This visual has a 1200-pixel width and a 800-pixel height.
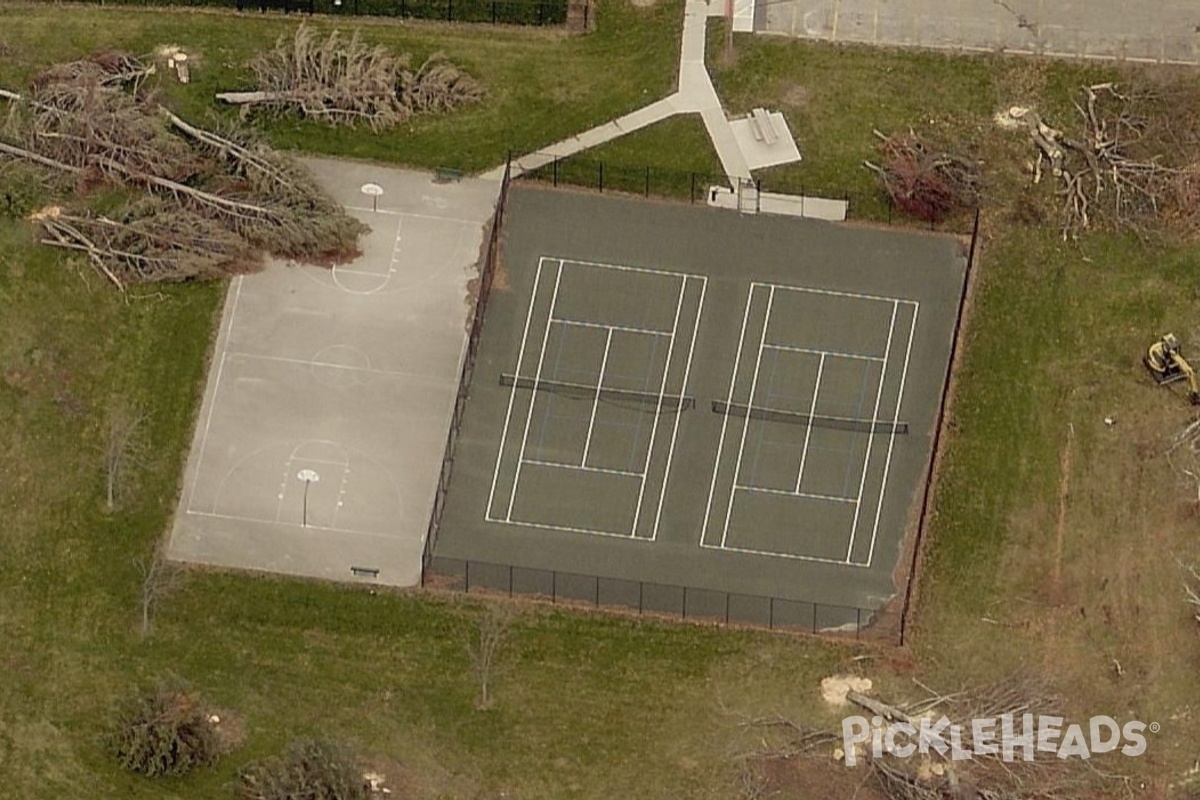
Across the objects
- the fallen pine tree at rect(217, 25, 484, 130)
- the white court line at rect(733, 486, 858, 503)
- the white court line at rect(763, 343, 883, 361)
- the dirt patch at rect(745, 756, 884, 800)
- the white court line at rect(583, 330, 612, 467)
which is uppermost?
the fallen pine tree at rect(217, 25, 484, 130)

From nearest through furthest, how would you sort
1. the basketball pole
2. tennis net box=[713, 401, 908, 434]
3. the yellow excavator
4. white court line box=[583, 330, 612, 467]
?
the yellow excavator
white court line box=[583, 330, 612, 467]
tennis net box=[713, 401, 908, 434]
the basketball pole

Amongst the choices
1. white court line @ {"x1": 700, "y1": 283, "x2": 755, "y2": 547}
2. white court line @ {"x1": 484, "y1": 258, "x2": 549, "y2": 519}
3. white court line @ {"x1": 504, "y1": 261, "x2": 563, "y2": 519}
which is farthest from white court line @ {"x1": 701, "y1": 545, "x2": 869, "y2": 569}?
white court line @ {"x1": 484, "y1": 258, "x2": 549, "y2": 519}

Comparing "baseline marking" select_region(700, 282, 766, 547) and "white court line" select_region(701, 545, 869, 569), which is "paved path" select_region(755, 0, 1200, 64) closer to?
"baseline marking" select_region(700, 282, 766, 547)

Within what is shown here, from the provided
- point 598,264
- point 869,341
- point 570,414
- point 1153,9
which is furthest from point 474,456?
point 1153,9

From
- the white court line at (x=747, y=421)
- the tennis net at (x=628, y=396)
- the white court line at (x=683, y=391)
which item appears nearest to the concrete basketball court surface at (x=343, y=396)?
the tennis net at (x=628, y=396)

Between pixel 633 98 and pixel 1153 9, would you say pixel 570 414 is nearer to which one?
pixel 633 98

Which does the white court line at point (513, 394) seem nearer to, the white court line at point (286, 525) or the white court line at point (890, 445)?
the white court line at point (286, 525)
